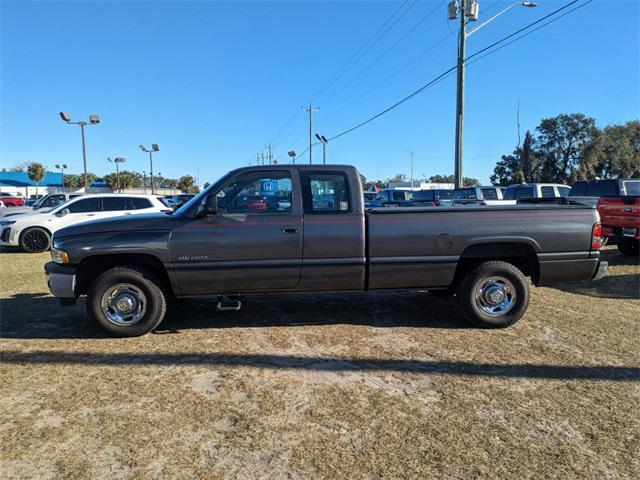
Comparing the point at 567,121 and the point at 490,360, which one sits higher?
the point at 567,121

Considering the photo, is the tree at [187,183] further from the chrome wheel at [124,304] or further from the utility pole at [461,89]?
the chrome wheel at [124,304]

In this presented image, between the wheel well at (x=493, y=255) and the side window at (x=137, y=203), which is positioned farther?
the side window at (x=137, y=203)

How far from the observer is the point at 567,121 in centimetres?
6400

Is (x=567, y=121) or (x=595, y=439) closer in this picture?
(x=595, y=439)

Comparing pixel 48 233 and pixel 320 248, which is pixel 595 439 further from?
pixel 48 233

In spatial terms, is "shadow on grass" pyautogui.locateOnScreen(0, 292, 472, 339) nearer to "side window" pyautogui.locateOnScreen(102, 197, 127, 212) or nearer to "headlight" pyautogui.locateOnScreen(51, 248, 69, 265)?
"headlight" pyautogui.locateOnScreen(51, 248, 69, 265)

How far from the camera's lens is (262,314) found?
5.73 meters

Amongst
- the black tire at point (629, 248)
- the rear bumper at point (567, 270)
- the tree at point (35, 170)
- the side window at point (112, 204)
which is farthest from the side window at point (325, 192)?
the tree at point (35, 170)

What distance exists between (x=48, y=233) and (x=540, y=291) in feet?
39.1

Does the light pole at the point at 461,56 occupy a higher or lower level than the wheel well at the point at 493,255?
higher

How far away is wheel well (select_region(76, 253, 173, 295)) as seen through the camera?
4855 millimetres

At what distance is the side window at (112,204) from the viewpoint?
1239cm

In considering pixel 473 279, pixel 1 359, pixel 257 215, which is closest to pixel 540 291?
pixel 473 279

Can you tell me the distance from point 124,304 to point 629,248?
11022mm
